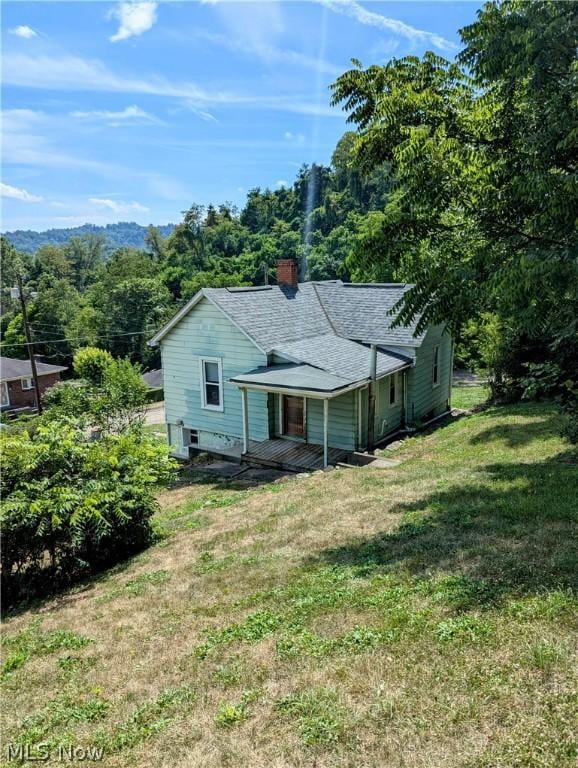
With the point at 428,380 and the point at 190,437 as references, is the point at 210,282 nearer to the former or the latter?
the point at 190,437

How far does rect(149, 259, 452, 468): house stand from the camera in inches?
607

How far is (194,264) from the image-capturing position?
72750 millimetres

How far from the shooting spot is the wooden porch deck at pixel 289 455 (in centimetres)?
1496

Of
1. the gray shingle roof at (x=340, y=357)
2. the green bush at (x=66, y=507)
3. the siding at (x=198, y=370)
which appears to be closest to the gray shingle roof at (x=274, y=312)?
the siding at (x=198, y=370)

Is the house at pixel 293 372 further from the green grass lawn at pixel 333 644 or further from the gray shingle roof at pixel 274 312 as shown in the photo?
the green grass lawn at pixel 333 644

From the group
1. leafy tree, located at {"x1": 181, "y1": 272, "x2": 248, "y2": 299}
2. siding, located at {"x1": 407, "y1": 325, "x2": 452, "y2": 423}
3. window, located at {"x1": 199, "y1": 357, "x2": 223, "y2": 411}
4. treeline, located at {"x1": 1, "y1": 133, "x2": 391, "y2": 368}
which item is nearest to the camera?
window, located at {"x1": 199, "y1": 357, "x2": 223, "y2": 411}

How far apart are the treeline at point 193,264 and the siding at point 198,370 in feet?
81.0

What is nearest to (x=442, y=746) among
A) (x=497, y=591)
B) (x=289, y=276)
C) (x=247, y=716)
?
(x=247, y=716)

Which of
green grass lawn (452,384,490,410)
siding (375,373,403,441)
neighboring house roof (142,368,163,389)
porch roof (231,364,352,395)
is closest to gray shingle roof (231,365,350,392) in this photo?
porch roof (231,364,352,395)

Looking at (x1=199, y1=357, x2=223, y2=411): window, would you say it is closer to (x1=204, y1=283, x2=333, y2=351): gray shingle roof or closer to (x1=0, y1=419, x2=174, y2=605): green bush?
(x1=204, y1=283, x2=333, y2=351): gray shingle roof

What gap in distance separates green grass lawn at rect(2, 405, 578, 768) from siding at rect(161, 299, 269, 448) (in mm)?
7808

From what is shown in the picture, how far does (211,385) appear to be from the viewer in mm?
18094

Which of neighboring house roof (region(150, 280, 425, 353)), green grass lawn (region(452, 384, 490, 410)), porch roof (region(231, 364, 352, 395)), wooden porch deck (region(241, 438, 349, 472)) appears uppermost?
neighboring house roof (region(150, 280, 425, 353))

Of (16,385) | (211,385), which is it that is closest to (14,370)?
(16,385)
